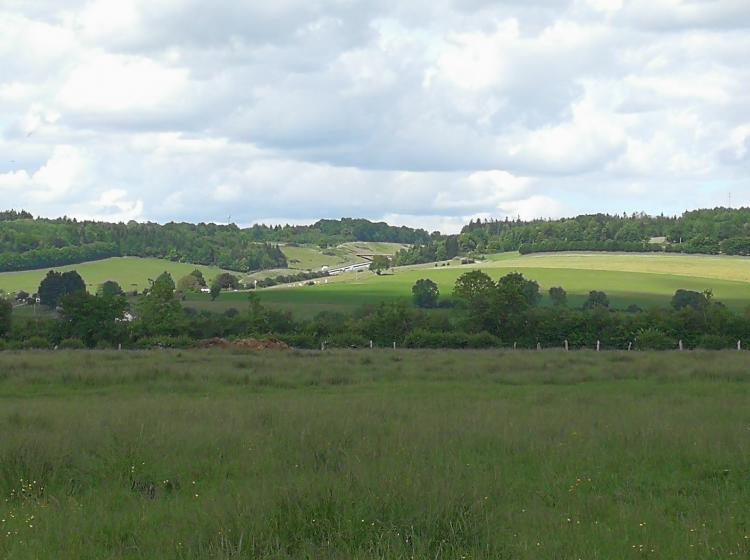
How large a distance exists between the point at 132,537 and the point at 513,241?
176019mm

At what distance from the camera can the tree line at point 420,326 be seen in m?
56.3

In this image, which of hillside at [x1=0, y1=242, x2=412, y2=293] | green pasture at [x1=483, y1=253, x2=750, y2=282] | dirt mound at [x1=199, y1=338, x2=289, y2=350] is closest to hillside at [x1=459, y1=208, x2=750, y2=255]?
green pasture at [x1=483, y1=253, x2=750, y2=282]

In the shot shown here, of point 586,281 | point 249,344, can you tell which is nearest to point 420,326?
point 249,344

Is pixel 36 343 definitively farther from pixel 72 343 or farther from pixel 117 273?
pixel 117 273

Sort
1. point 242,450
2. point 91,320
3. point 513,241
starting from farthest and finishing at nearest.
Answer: point 513,241 < point 91,320 < point 242,450

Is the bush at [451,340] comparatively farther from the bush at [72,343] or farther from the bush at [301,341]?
the bush at [72,343]

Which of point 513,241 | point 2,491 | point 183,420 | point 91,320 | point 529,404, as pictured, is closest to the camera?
point 2,491

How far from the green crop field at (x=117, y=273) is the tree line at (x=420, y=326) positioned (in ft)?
215

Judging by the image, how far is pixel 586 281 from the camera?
11806 centimetres

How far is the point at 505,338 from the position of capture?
6078cm

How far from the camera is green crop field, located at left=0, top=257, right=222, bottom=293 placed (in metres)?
129

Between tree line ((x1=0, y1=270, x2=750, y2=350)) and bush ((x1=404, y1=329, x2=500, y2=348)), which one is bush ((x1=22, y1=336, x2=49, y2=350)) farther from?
bush ((x1=404, y1=329, x2=500, y2=348))

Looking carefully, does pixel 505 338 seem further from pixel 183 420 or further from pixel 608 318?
pixel 183 420

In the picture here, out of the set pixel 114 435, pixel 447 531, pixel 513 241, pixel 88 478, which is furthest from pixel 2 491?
pixel 513 241
